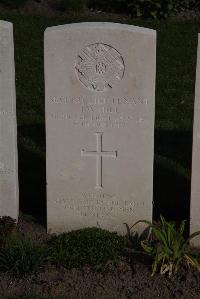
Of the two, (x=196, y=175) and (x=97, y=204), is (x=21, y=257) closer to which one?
(x=97, y=204)

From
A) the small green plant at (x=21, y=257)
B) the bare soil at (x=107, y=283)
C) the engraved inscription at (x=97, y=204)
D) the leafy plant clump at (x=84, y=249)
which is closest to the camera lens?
the bare soil at (x=107, y=283)

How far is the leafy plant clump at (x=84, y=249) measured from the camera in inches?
230

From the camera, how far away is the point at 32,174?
7.85 m

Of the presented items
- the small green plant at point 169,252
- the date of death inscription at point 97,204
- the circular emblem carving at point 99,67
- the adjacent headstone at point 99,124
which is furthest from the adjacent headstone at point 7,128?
the small green plant at point 169,252

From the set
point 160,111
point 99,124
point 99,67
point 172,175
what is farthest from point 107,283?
point 160,111

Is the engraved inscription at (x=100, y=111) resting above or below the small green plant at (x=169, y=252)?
above

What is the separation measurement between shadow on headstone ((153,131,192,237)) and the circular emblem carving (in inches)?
62.8

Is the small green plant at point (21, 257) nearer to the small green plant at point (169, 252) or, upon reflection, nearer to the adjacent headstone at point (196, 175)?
the small green plant at point (169, 252)

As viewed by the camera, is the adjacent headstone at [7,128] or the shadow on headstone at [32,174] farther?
the shadow on headstone at [32,174]

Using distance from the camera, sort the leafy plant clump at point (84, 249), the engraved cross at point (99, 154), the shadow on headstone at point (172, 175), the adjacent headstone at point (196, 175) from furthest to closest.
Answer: the shadow on headstone at point (172, 175) → the engraved cross at point (99, 154) → the adjacent headstone at point (196, 175) → the leafy plant clump at point (84, 249)

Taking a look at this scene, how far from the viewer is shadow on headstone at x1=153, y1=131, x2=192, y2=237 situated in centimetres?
706

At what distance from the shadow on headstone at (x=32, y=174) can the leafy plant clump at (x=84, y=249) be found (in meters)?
0.77

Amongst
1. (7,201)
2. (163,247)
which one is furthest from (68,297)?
(7,201)

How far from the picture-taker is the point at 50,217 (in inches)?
257
